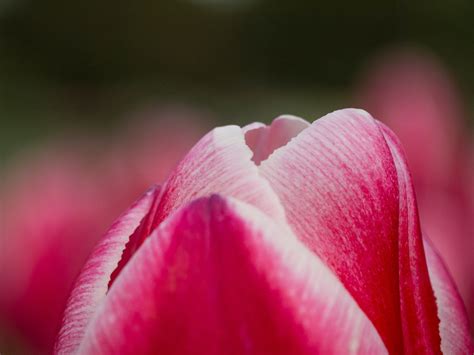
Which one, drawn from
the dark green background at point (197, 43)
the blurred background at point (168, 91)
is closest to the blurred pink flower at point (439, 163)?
the blurred background at point (168, 91)

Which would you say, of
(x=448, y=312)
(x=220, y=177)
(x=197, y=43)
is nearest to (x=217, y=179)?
(x=220, y=177)

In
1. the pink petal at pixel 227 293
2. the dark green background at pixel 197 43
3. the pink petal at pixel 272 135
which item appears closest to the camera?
the pink petal at pixel 227 293

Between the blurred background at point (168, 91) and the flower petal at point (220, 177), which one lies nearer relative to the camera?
the flower petal at point (220, 177)

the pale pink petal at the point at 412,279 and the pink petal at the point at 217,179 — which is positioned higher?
the pink petal at the point at 217,179

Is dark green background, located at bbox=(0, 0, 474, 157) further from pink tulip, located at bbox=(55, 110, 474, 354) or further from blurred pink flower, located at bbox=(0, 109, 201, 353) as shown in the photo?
pink tulip, located at bbox=(55, 110, 474, 354)

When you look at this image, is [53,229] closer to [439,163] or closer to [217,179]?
[439,163]

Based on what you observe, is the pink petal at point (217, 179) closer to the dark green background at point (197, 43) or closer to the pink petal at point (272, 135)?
the pink petal at point (272, 135)
